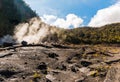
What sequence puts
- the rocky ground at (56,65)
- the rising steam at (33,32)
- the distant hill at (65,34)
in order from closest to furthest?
the rocky ground at (56,65), the distant hill at (65,34), the rising steam at (33,32)

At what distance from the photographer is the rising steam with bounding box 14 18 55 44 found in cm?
15475

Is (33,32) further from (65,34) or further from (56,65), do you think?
(56,65)

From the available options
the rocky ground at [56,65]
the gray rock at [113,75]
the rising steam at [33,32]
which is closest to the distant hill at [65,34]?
the rising steam at [33,32]

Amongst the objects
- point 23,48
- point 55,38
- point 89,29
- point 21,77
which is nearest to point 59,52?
point 23,48

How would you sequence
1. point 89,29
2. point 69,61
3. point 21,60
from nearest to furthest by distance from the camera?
point 21,60
point 69,61
point 89,29

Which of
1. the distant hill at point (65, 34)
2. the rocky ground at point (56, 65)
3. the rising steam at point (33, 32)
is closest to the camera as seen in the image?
the rocky ground at point (56, 65)

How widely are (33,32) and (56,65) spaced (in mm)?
95219

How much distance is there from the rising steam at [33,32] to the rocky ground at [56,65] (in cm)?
6569

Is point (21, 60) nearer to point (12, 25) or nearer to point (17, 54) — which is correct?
point (17, 54)

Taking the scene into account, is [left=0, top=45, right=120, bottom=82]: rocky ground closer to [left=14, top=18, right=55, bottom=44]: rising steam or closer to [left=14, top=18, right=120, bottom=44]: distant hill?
[left=14, top=18, right=120, bottom=44]: distant hill

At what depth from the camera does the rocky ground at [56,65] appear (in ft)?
204

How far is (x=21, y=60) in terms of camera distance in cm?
7156

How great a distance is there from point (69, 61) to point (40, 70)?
11991 millimetres

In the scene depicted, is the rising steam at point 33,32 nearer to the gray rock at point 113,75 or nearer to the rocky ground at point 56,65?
the rocky ground at point 56,65
